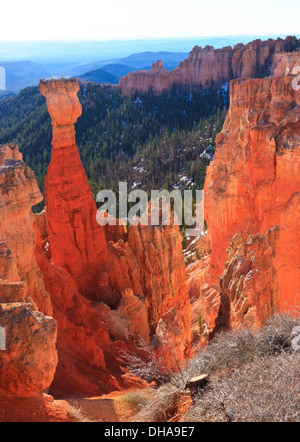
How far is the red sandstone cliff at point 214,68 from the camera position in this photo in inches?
2434

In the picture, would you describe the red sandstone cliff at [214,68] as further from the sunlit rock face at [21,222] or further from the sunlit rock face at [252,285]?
the sunlit rock face at [21,222]

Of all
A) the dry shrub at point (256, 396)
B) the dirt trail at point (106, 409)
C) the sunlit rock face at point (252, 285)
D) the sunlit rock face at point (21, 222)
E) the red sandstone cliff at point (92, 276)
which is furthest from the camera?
the sunlit rock face at point (252, 285)

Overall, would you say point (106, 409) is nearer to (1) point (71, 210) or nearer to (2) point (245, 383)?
(2) point (245, 383)

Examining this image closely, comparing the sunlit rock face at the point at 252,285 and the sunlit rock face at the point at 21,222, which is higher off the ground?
the sunlit rock face at the point at 21,222

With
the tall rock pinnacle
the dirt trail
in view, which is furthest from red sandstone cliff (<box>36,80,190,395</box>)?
the dirt trail

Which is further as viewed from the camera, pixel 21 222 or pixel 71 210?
pixel 71 210

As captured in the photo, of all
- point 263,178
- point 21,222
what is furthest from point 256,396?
point 263,178

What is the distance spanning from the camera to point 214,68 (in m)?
72.1

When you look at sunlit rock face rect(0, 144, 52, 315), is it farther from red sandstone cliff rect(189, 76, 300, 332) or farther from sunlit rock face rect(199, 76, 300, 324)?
sunlit rock face rect(199, 76, 300, 324)

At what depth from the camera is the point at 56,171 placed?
1237 cm

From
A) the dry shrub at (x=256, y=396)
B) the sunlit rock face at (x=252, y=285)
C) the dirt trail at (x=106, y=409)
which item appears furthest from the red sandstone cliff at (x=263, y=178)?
the dirt trail at (x=106, y=409)

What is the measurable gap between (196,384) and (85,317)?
17.7 feet

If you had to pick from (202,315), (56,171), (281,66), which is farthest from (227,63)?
(56,171)
